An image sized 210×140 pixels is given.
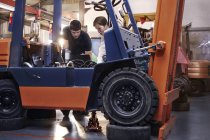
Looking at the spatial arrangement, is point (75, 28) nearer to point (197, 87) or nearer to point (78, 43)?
point (78, 43)

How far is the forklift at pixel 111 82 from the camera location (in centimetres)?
362

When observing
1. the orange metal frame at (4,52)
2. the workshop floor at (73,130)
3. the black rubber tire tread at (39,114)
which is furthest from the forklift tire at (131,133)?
the black rubber tire tread at (39,114)

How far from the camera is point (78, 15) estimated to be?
1426 centimetres

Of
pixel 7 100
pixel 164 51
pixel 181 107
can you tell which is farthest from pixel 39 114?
pixel 181 107

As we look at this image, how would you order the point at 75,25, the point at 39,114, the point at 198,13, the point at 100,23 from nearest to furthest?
the point at 100,23
the point at 75,25
the point at 39,114
the point at 198,13

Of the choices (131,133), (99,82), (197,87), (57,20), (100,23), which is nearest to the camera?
(131,133)

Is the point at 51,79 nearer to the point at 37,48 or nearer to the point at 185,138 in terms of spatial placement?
the point at 37,48

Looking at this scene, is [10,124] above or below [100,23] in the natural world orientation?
below

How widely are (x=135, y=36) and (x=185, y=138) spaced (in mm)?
1652

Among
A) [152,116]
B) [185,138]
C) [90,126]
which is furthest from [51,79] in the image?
[185,138]

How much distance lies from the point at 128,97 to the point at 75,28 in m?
2.02

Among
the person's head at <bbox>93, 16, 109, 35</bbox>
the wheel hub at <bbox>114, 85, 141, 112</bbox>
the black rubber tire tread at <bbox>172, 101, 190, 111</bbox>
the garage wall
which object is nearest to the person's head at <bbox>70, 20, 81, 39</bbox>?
the person's head at <bbox>93, 16, 109, 35</bbox>

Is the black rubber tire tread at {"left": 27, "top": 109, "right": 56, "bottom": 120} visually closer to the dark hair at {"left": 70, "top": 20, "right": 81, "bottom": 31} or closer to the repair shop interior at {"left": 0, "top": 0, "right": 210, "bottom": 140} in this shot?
the repair shop interior at {"left": 0, "top": 0, "right": 210, "bottom": 140}

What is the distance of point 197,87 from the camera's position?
36.0 feet
